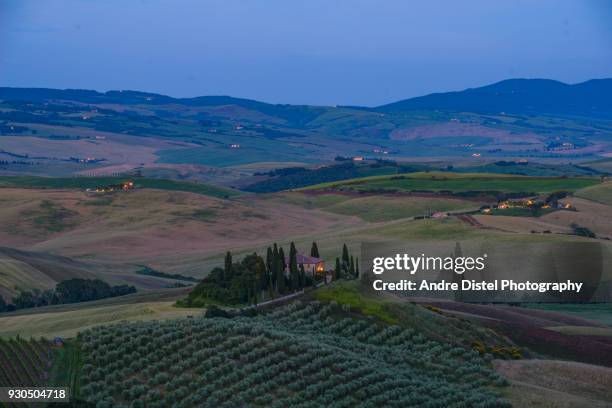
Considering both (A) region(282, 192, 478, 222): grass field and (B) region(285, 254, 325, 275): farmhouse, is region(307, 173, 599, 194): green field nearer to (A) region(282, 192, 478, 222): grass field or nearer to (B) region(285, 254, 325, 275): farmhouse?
(A) region(282, 192, 478, 222): grass field

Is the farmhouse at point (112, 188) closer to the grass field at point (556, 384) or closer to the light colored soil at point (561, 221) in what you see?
the light colored soil at point (561, 221)

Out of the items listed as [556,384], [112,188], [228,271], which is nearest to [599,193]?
[112,188]

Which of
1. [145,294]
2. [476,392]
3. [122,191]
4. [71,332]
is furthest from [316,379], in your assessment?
[122,191]

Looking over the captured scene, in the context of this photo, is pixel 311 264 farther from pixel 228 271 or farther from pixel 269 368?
pixel 269 368

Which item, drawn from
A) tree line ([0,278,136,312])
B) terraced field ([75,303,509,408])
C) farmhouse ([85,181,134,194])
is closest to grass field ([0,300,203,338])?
terraced field ([75,303,509,408])

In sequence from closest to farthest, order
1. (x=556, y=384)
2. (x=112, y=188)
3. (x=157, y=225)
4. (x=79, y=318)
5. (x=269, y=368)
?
(x=269, y=368) → (x=556, y=384) → (x=79, y=318) → (x=157, y=225) → (x=112, y=188)

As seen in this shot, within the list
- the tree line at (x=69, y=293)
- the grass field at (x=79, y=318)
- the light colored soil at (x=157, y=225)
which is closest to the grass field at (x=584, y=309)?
the grass field at (x=79, y=318)
